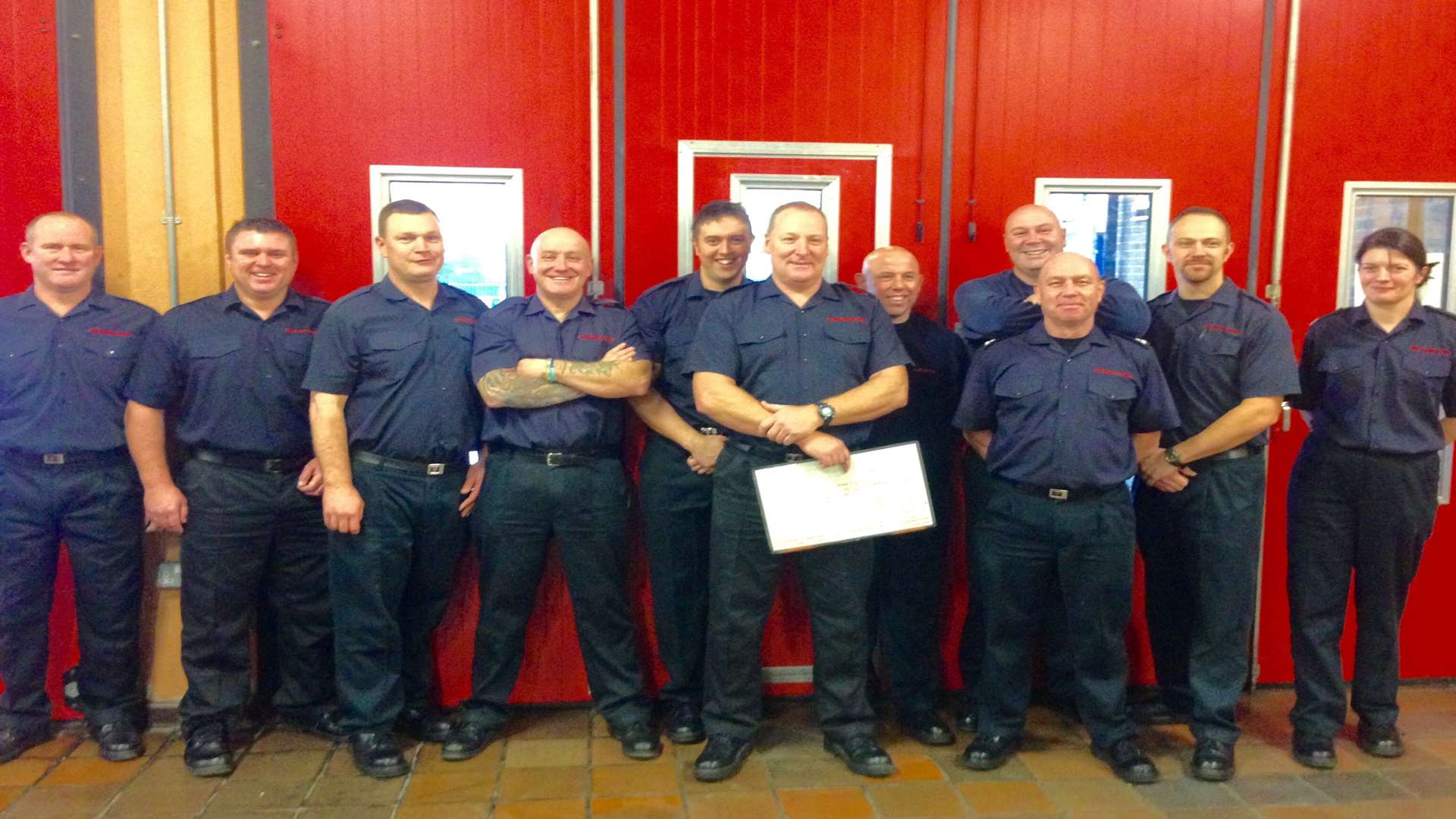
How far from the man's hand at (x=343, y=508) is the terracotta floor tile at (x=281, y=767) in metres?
0.83

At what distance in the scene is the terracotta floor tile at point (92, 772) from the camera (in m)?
3.06

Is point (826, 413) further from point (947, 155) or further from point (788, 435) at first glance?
point (947, 155)

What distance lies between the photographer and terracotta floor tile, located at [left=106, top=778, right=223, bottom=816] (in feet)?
9.46

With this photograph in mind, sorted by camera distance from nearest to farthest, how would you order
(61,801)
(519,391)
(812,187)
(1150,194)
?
(61,801)
(519,391)
(812,187)
(1150,194)

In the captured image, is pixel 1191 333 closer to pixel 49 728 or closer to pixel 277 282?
pixel 277 282

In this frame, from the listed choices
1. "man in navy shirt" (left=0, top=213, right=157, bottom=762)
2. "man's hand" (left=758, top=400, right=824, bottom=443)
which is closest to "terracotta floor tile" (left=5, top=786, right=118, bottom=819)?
"man in navy shirt" (left=0, top=213, right=157, bottom=762)

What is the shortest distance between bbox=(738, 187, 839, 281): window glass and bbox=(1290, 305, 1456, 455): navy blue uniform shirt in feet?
5.99

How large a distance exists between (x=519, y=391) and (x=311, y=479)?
2.61 ft

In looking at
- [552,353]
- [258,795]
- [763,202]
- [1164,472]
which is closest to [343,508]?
[552,353]

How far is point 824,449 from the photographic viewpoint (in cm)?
288

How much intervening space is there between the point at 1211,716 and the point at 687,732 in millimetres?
1752

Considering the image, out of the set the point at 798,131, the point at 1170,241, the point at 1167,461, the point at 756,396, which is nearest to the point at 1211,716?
the point at 1167,461

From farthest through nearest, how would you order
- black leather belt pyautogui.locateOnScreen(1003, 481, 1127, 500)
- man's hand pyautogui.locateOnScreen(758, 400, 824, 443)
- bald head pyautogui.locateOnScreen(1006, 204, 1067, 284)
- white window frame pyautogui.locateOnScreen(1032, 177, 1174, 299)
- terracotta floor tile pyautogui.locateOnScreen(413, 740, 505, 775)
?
white window frame pyautogui.locateOnScreen(1032, 177, 1174, 299)
bald head pyautogui.locateOnScreen(1006, 204, 1067, 284)
terracotta floor tile pyautogui.locateOnScreen(413, 740, 505, 775)
black leather belt pyautogui.locateOnScreen(1003, 481, 1127, 500)
man's hand pyautogui.locateOnScreen(758, 400, 824, 443)

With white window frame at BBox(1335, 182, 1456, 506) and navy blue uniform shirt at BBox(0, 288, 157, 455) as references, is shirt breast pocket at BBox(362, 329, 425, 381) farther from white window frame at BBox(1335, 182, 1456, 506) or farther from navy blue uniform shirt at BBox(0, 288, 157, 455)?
white window frame at BBox(1335, 182, 1456, 506)
